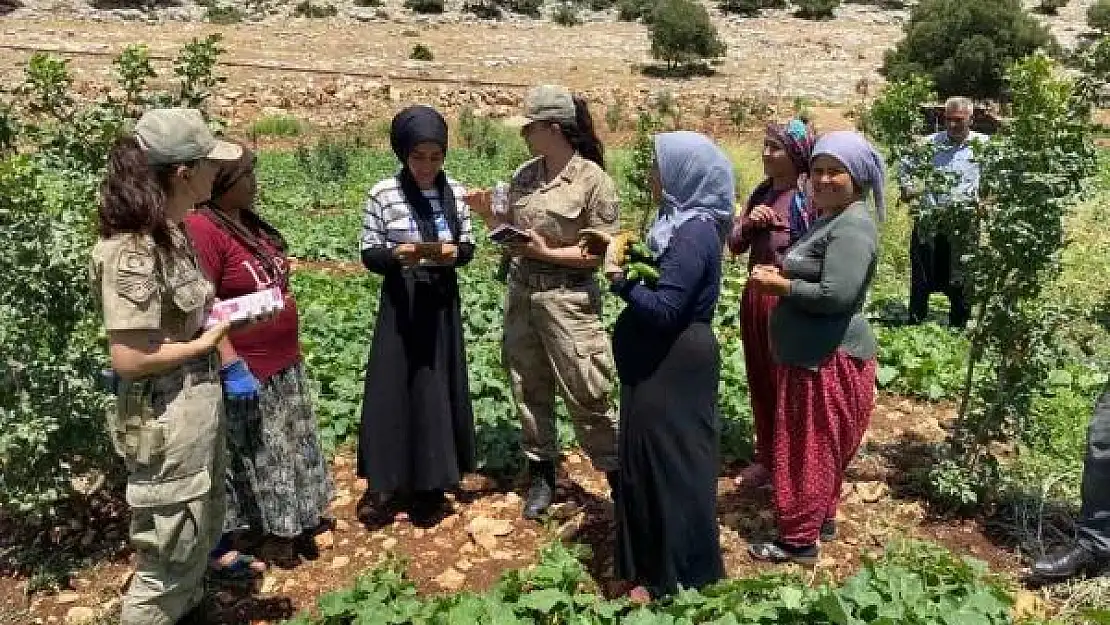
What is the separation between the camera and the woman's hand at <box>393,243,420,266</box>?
11.8 feet

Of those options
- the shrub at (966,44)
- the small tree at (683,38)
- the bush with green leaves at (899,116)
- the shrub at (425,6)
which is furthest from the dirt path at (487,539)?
the shrub at (425,6)

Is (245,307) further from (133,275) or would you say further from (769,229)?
(769,229)

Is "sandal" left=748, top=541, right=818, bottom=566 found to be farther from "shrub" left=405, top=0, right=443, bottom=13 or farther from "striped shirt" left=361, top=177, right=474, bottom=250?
"shrub" left=405, top=0, right=443, bottom=13

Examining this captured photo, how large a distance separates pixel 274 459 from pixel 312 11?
33.8 meters

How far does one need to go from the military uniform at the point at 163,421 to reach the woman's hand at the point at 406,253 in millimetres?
938

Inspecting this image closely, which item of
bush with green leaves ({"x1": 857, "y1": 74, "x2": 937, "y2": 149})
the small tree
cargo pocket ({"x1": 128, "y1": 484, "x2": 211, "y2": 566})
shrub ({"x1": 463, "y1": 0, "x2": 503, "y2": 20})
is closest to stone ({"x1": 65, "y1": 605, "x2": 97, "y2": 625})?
cargo pocket ({"x1": 128, "y1": 484, "x2": 211, "y2": 566})

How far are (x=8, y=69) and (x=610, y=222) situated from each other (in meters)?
23.1

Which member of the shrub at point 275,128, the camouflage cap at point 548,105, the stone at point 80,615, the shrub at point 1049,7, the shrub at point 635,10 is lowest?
the shrub at point 275,128

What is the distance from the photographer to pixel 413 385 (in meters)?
3.88

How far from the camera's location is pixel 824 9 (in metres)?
37.5

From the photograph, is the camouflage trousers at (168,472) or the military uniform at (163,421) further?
the camouflage trousers at (168,472)

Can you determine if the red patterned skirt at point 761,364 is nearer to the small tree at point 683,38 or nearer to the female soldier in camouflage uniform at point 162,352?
the female soldier in camouflage uniform at point 162,352

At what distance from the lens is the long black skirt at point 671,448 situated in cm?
300

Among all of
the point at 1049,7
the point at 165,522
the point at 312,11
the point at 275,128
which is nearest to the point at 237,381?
the point at 165,522
